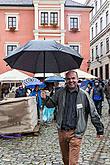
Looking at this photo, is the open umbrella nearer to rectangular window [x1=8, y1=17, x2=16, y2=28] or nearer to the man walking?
the man walking

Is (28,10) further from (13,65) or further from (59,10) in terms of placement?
(13,65)

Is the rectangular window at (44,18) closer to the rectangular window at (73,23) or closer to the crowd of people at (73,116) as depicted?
the rectangular window at (73,23)

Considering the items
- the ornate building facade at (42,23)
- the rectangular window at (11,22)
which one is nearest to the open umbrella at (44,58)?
the ornate building facade at (42,23)

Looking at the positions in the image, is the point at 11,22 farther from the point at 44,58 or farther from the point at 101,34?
the point at 44,58

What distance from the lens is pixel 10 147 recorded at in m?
9.12

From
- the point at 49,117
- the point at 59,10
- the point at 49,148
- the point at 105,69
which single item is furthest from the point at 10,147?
the point at 105,69

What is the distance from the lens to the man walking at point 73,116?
5445 millimetres

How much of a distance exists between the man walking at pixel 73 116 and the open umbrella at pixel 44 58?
1893 mm

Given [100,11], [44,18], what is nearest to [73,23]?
[44,18]

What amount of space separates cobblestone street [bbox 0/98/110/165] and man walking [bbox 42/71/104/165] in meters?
1.90

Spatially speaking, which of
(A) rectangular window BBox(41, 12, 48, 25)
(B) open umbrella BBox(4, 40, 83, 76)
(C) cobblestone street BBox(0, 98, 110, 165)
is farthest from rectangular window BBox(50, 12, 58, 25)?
(B) open umbrella BBox(4, 40, 83, 76)

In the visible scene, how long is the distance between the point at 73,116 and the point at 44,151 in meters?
3.28

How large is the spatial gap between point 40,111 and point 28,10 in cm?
2343

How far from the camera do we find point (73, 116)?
546 cm
